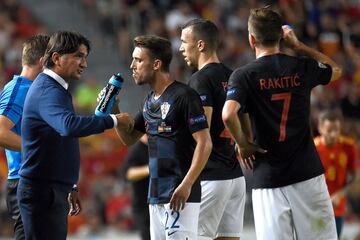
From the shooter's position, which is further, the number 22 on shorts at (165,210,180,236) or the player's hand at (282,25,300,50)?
the player's hand at (282,25,300,50)

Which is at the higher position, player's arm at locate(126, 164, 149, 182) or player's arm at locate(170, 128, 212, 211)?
player's arm at locate(126, 164, 149, 182)

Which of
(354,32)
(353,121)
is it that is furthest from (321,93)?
(354,32)

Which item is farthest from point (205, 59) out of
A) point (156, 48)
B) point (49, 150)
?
point (49, 150)

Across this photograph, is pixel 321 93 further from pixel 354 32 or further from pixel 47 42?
pixel 47 42

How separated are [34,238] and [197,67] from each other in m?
2.25

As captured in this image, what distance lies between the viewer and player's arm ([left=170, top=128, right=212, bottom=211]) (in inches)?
284

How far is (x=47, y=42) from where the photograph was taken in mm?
8273

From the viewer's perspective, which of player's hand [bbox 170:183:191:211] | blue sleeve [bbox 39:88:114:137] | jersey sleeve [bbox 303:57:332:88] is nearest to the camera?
blue sleeve [bbox 39:88:114:137]

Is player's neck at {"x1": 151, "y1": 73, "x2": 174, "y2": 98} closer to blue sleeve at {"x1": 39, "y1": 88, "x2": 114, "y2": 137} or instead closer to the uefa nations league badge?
the uefa nations league badge

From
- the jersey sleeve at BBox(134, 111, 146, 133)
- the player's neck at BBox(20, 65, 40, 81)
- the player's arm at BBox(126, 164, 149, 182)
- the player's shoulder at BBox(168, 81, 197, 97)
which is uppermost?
the player's neck at BBox(20, 65, 40, 81)

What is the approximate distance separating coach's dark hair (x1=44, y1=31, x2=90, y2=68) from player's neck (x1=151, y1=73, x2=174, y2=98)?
2.13 ft

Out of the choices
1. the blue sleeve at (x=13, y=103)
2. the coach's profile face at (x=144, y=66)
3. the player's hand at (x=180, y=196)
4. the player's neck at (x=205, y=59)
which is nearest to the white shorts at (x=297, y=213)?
the player's hand at (x=180, y=196)

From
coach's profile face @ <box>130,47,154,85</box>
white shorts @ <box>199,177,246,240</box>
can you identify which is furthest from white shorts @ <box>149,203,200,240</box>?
coach's profile face @ <box>130,47,154,85</box>

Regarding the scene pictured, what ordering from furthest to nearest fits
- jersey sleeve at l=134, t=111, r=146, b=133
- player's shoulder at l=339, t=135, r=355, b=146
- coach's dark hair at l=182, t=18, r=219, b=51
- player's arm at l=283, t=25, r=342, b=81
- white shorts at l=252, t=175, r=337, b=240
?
1. player's shoulder at l=339, t=135, r=355, b=146
2. coach's dark hair at l=182, t=18, r=219, b=51
3. jersey sleeve at l=134, t=111, r=146, b=133
4. player's arm at l=283, t=25, r=342, b=81
5. white shorts at l=252, t=175, r=337, b=240
